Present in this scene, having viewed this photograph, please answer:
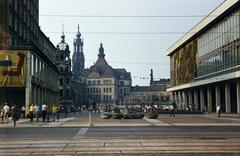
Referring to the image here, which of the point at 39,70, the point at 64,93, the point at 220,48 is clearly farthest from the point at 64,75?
the point at 39,70

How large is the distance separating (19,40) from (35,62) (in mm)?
10380

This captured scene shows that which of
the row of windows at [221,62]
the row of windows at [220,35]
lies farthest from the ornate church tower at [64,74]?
the row of windows at [221,62]

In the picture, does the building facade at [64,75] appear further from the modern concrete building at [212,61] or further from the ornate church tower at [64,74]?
the modern concrete building at [212,61]

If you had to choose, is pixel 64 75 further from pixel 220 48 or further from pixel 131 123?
pixel 131 123

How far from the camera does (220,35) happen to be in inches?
Result: 3145

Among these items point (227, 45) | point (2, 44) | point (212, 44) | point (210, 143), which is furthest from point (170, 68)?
point (210, 143)

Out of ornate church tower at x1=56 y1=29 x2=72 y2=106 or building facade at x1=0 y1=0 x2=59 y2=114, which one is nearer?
building facade at x1=0 y1=0 x2=59 y2=114

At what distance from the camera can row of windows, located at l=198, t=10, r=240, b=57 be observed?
7144 centimetres

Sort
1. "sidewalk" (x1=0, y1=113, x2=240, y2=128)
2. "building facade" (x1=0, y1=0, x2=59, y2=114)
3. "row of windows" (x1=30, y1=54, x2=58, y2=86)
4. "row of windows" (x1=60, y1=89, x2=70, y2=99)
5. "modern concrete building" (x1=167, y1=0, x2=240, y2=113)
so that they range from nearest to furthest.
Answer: "sidewalk" (x1=0, y1=113, x2=240, y2=128), "building facade" (x1=0, y1=0, x2=59, y2=114), "row of windows" (x1=30, y1=54, x2=58, y2=86), "modern concrete building" (x1=167, y1=0, x2=240, y2=113), "row of windows" (x1=60, y1=89, x2=70, y2=99)

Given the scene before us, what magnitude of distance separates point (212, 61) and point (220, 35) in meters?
6.77

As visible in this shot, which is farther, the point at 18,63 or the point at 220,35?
the point at 220,35

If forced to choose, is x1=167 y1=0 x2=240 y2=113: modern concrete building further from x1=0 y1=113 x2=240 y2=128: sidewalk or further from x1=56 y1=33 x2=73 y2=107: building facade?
x1=56 y1=33 x2=73 y2=107: building facade

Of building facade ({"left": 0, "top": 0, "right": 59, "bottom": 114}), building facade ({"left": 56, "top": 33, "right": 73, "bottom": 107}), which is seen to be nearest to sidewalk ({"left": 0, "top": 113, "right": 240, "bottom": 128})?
building facade ({"left": 0, "top": 0, "right": 59, "bottom": 114})

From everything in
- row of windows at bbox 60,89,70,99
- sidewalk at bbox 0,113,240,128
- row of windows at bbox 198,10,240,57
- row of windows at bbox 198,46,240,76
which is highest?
row of windows at bbox 198,10,240,57
